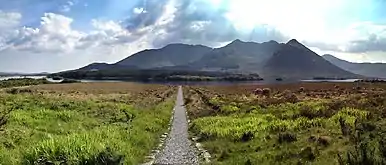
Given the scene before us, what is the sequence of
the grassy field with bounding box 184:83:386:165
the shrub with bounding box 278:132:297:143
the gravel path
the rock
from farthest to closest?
the shrub with bounding box 278:132:297:143, the rock, the gravel path, the grassy field with bounding box 184:83:386:165

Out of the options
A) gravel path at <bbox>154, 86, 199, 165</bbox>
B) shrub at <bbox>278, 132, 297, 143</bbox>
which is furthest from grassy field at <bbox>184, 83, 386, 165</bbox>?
gravel path at <bbox>154, 86, 199, 165</bbox>

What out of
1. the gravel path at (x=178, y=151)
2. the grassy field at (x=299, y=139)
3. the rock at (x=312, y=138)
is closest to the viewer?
the grassy field at (x=299, y=139)

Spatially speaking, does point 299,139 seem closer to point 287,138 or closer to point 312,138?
point 287,138

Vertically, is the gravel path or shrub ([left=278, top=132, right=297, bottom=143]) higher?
shrub ([left=278, top=132, right=297, bottom=143])

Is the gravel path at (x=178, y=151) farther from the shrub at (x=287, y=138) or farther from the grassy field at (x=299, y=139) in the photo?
the shrub at (x=287, y=138)

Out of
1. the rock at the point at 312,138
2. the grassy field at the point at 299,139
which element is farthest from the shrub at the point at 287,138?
the rock at the point at 312,138

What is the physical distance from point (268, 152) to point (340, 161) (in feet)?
19.9

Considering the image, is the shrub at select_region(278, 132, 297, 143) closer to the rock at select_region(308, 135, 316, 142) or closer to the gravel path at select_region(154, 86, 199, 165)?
the rock at select_region(308, 135, 316, 142)

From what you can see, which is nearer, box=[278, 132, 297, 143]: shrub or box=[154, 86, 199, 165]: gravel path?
box=[154, 86, 199, 165]: gravel path

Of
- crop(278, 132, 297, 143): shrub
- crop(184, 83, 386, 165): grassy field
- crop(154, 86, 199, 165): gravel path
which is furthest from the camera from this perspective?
crop(278, 132, 297, 143): shrub

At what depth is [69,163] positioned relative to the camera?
17.6m

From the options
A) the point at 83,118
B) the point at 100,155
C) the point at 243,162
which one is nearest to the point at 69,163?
the point at 100,155

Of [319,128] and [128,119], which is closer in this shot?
[319,128]

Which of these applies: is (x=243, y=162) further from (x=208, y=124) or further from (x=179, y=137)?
(x=208, y=124)
